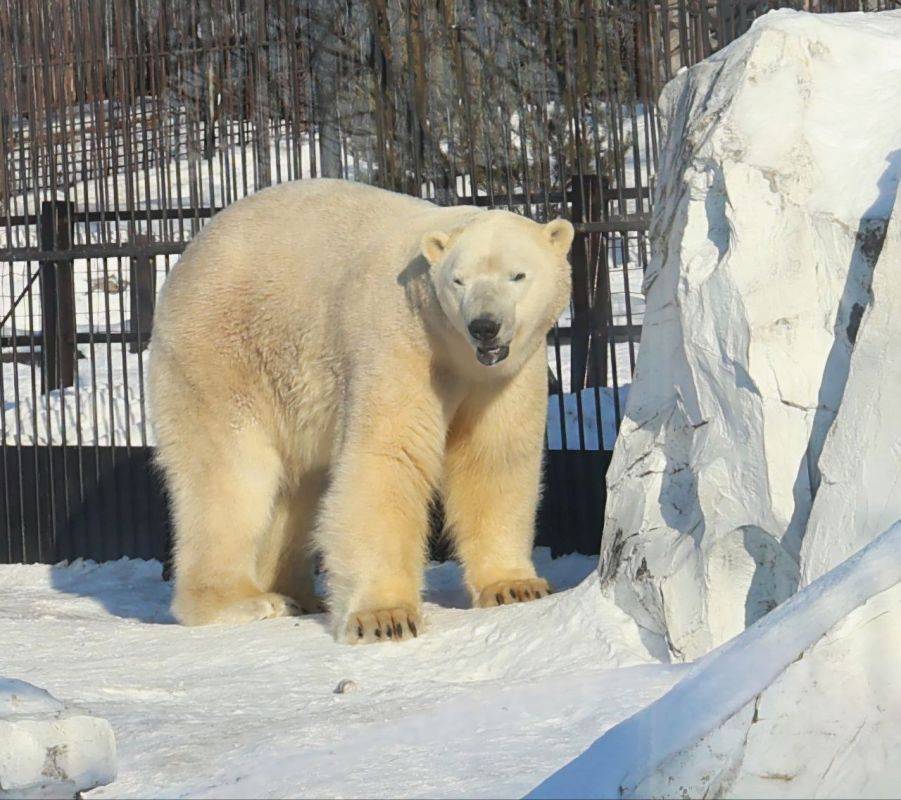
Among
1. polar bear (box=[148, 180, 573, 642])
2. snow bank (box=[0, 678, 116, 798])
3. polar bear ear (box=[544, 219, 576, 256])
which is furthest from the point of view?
polar bear ear (box=[544, 219, 576, 256])

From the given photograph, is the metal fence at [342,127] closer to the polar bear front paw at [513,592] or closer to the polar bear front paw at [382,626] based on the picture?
the polar bear front paw at [513,592]

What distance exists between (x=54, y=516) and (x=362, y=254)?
2994 mm

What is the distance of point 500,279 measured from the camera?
15.5ft

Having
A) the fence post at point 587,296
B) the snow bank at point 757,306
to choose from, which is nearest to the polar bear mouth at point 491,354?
the snow bank at point 757,306

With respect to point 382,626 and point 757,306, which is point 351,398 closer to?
point 382,626

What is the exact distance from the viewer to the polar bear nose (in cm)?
448

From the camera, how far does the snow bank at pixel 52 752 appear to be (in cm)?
295

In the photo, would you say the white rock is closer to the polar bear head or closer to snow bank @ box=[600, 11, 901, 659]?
snow bank @ box=[600, 11, 901, 659]

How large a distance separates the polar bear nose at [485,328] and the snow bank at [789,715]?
83.1 inches

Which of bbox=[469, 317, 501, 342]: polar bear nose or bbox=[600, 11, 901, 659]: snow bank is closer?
bbox=[600, 11, 901, 659]: snow bank

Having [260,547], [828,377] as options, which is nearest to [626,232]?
[260,547]

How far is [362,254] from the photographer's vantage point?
17.3 feet

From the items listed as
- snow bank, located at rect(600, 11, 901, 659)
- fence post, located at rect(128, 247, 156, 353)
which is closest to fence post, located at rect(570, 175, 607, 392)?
snow bank, located at rect(600, 11, 901, 659)

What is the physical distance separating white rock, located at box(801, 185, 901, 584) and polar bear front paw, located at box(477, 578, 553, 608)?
1669mm
